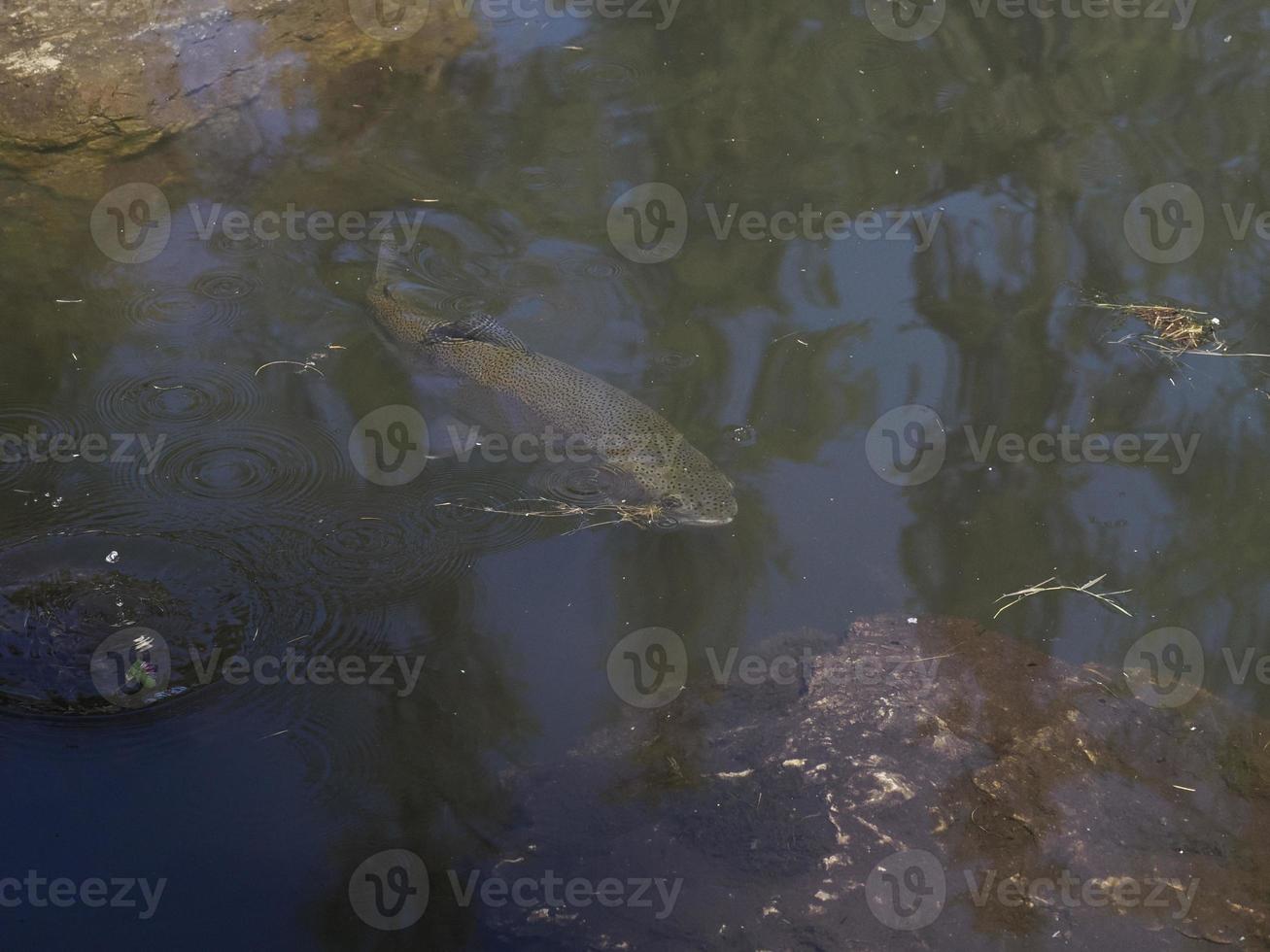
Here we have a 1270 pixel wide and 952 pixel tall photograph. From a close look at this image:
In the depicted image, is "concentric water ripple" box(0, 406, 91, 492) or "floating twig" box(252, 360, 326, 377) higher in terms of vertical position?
"floating twig" box(252, 360, 326, 377)

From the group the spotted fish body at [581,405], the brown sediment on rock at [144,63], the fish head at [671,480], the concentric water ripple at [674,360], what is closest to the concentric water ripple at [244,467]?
the spotted fish body at [581,405]

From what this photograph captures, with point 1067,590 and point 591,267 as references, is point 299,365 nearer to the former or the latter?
point 591,267

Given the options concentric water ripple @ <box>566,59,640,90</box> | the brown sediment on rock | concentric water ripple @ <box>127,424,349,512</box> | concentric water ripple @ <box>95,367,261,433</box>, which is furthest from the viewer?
concentric water ripple @ <box>566,59,640,90</box>

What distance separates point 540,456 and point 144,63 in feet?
Result: 14.9

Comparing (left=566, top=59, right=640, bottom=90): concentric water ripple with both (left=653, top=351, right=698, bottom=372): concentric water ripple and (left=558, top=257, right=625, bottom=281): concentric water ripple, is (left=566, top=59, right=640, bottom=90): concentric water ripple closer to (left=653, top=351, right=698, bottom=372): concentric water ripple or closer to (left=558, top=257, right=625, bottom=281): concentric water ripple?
(left=558, top=257, right=625, bottom=281): concentric water ripple

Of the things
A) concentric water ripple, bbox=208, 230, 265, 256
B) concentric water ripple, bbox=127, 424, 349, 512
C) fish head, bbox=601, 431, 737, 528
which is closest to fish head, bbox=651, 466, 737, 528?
fish head, bbox=601, 431, 737, 528

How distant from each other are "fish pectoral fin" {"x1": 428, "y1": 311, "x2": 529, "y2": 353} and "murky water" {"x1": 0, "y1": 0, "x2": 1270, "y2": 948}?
0.14 meters

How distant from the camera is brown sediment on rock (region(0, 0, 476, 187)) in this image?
6938mm

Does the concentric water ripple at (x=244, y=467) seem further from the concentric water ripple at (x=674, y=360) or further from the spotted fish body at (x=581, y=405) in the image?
the concentric water ripple at (x=674, y=360)

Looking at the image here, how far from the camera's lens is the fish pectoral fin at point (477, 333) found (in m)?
5.83

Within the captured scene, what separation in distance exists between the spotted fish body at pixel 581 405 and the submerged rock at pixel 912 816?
3.78 feet

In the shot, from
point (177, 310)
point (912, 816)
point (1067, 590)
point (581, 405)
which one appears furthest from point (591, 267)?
point (912, 816)

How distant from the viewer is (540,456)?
5406 mm

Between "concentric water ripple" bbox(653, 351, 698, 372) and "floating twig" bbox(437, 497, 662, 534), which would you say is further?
"concentric water ripple" bbox(653, 351, 698, 372)
